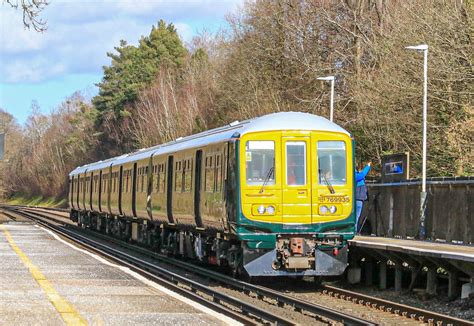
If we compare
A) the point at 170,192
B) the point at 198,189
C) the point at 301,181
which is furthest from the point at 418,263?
the point at 170,192

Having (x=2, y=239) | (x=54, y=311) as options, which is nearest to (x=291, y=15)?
(x=2, y=239)

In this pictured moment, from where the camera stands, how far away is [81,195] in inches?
1774

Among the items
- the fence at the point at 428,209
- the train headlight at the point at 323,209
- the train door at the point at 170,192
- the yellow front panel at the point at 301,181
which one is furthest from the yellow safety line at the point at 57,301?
the fence at the point at 428,209

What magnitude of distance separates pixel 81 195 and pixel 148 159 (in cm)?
1900

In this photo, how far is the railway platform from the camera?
14484mm

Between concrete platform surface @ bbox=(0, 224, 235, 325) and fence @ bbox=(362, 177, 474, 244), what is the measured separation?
6188 millimetres

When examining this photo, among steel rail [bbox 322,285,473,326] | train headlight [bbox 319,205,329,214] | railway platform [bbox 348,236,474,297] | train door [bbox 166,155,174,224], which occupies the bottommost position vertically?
steel rail [bbox 322,285,473,326]

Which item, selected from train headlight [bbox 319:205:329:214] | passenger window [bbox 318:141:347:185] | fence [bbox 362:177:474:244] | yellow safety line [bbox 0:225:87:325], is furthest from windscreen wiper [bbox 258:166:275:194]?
fence [bbox 362:177:474:244]

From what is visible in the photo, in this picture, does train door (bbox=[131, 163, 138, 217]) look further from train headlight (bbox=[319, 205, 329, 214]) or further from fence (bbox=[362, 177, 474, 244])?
train headlight (bbox=[319, 205, 329, 214])

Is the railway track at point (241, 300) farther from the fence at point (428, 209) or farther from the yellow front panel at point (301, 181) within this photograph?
the fence at point (428, 209)

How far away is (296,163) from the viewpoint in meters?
17.2

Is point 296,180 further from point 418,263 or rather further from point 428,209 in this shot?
point 428,209

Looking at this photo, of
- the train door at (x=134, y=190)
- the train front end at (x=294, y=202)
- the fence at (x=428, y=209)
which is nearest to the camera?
the train front end at (x=294, y=202)

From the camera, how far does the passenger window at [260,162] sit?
17.0 m
